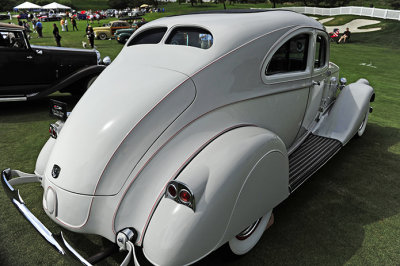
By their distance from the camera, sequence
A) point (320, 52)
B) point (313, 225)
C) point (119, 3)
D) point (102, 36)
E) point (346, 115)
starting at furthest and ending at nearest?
1. point (119, 3)
2. point (102, 36)
3. point (346, 115)
4. point (320, 52)
5. point (313, 225)

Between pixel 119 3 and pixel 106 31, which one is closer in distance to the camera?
pixel 106 31

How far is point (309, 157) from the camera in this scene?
11.6 ft

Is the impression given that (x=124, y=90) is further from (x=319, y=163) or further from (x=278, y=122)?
(x=319, y=163)

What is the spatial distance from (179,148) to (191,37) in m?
1.23

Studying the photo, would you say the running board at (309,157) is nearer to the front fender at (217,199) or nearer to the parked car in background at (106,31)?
the front fender at (217,199)

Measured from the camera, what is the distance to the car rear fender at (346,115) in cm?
407

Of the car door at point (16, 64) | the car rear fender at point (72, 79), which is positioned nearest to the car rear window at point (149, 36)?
the car rear fender at point (72, 79)

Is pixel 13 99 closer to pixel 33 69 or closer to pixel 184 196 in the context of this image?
pixel 33 69

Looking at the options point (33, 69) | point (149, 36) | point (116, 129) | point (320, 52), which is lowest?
point (33, 69)

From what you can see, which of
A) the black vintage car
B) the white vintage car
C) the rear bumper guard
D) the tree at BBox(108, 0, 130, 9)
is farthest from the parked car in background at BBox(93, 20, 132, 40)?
the tree at BBox(108, 0, 130, 9)

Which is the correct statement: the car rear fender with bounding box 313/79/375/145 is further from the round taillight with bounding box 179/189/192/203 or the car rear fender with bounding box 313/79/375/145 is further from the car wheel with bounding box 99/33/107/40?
the car wheel with bounding box 99/33/107/40

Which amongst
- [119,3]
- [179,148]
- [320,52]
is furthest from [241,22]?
[119,3]

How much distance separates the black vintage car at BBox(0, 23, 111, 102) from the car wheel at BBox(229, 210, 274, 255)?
16.8 feet

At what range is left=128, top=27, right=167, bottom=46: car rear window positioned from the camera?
10.1 feet
